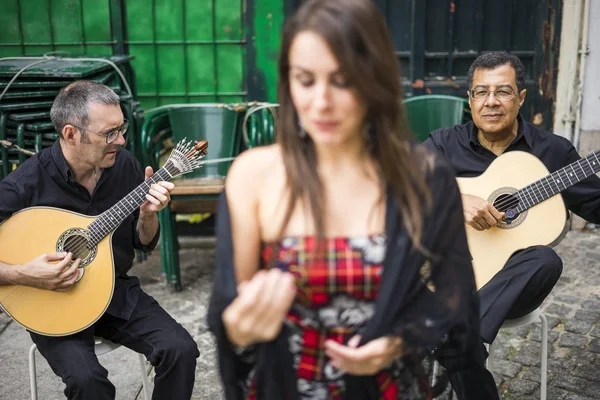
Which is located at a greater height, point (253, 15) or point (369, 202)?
point (253, 15)


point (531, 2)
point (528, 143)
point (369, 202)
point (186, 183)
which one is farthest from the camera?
point (531, 2)

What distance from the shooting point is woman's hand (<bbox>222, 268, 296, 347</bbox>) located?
1.50 metres

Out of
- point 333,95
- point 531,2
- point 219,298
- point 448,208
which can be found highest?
point 531,2

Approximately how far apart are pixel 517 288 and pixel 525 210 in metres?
0.40

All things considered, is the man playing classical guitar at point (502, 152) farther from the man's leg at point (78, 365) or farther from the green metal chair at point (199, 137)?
the green metal chair at point (199, 137)

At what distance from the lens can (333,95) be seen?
5.24 ft

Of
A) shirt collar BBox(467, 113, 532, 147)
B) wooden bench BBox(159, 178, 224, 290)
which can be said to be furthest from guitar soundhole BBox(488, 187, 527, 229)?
wooden bench BBox(159, 178, 224, 290)

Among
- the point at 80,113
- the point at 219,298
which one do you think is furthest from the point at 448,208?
the point at 80,113

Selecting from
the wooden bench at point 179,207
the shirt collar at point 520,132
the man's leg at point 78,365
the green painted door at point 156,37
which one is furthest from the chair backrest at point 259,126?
the man's leg at point 78,365

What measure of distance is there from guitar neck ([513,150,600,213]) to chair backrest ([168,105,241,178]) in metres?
2.38

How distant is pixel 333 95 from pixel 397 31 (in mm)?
3888

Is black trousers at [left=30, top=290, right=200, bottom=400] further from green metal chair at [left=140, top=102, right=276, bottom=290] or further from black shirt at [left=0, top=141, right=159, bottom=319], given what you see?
green metal chair at [left=140, top=102, right=276, bottom=290]

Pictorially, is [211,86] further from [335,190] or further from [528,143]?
[335,190]

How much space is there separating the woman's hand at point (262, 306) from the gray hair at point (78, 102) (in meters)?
1.78
